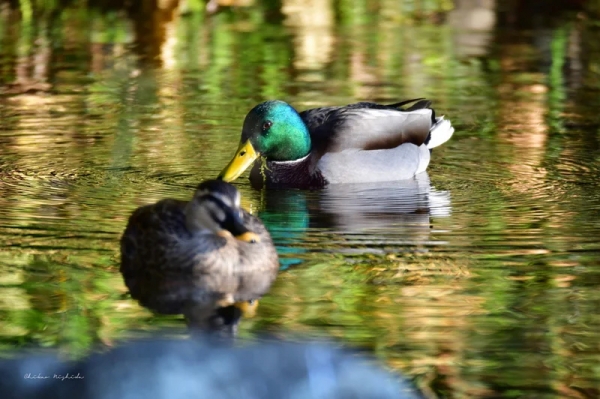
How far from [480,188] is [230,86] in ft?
15.6

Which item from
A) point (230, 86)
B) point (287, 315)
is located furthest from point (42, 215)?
point (230, 86)

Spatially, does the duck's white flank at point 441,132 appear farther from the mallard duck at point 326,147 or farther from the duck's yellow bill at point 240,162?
the duck's yellow bill at point 240,162

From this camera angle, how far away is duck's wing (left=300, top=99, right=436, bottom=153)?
10484mm

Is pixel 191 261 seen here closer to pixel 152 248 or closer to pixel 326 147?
pixel 152 248

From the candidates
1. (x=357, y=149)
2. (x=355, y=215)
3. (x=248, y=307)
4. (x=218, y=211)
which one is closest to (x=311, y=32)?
(x=357, y=149)

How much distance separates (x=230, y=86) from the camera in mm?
13984

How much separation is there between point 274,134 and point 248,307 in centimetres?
377

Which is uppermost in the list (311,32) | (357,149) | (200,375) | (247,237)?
(200,375)

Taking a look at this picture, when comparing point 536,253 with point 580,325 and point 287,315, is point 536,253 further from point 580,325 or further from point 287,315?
point 287,315

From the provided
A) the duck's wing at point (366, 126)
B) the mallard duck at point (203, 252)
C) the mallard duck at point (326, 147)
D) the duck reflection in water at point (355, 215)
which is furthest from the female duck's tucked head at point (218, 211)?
the duck's wing at point (366, 126)

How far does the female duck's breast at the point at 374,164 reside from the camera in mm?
10305

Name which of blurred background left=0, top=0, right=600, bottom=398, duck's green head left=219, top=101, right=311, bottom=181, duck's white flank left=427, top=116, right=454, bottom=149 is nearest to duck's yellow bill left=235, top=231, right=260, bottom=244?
blurred background left=0, top=0, right=600, bottom=398

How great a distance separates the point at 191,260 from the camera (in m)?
7.23

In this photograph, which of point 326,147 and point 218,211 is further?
point 326,147
